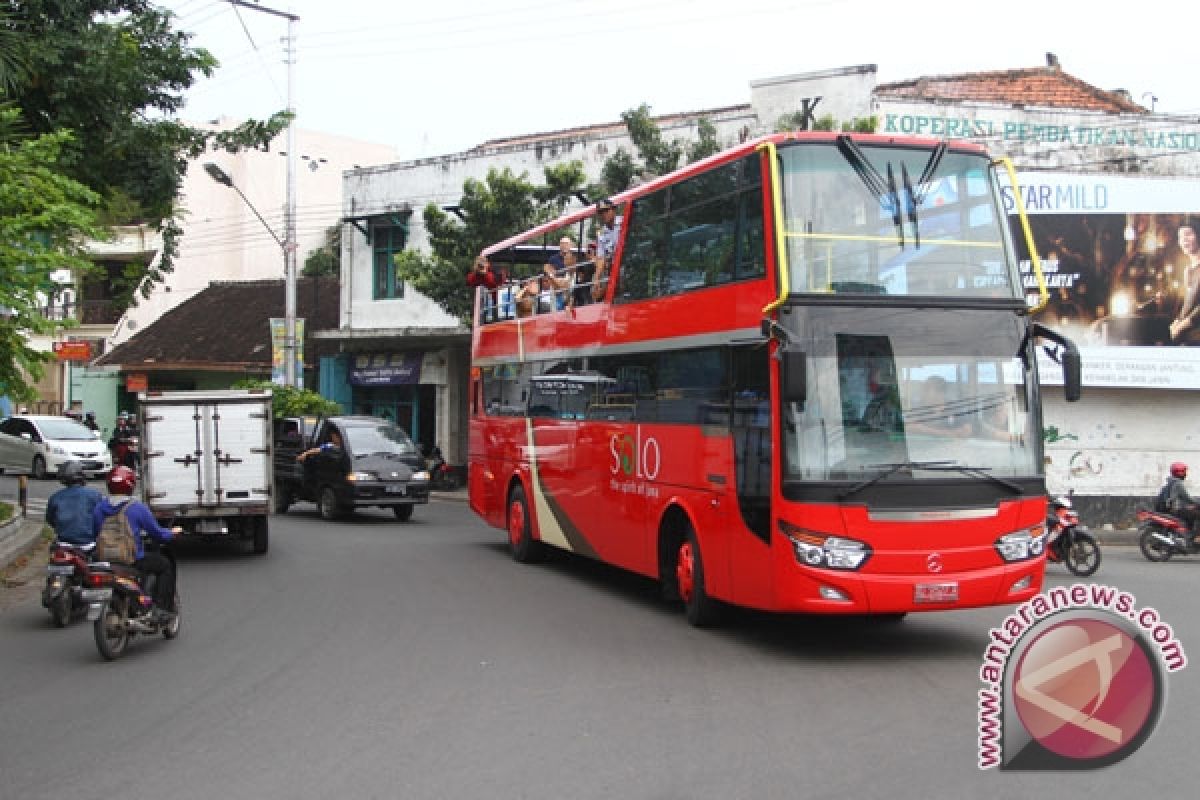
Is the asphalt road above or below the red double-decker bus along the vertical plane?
below

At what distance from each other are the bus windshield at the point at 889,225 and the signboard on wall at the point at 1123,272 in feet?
47.0

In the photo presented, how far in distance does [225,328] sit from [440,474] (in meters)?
13.9

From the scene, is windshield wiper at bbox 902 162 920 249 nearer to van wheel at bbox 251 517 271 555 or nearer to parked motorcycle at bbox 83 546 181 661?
parked motorcycle at bbox 83 546 181 661

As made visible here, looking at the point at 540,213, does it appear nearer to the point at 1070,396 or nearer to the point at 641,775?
the point at 1070,396

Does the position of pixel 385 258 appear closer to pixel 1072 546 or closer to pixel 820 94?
pixel 820 94

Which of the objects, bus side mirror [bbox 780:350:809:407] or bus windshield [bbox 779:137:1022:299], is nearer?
bus side mirror [bbox 780:350:809:407]

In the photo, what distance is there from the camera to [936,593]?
8984mm

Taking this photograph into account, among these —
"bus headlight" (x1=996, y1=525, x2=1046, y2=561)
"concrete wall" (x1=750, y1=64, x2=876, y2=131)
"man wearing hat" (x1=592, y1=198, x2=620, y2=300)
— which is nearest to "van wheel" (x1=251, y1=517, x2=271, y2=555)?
"man wearing hat" (x1=592, y1=198, x2=620, y2=300)

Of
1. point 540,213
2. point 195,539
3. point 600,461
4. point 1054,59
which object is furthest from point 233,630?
point 1054,59

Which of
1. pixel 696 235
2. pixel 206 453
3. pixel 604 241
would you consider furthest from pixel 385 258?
pixel 696 235

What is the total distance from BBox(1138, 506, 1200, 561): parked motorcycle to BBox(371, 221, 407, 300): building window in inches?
835

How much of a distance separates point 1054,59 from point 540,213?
1561cm

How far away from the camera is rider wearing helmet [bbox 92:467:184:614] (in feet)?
33.2

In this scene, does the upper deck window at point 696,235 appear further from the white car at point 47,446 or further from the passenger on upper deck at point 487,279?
the white car at point 47,446
